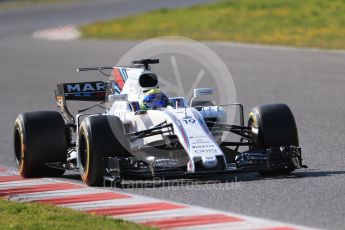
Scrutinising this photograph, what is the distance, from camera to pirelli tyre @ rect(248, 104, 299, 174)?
401 inches

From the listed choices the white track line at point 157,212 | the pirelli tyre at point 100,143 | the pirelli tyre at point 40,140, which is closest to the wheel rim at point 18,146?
the pirelli tyre at point 40,140

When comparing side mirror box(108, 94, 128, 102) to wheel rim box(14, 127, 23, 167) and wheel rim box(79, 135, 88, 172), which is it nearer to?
wheel rim box(79, 135, 88, 172)

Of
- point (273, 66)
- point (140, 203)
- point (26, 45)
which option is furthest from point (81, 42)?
point (140, 203)

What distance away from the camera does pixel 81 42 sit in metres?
30.8

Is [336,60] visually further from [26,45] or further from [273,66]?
[26,45]

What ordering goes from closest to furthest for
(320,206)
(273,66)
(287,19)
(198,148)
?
(320,206) → (198,148) → (273,66) → (287,19)

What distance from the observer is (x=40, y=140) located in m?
10.4

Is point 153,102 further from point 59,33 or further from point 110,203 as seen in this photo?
point 59,33

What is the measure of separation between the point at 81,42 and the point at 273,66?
941cm

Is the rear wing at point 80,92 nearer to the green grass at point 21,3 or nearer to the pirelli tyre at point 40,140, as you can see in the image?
the pirelli tyre at point 40,140

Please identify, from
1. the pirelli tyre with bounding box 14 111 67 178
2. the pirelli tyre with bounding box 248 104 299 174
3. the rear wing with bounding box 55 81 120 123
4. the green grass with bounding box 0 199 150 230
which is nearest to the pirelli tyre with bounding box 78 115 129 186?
the pirelli tyre with bounding box 14 111 67 178

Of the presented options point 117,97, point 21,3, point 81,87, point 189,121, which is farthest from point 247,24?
point 189,121

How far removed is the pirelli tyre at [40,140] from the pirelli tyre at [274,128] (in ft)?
6.51

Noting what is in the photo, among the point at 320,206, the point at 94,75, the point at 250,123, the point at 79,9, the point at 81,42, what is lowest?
the point at 320,206
